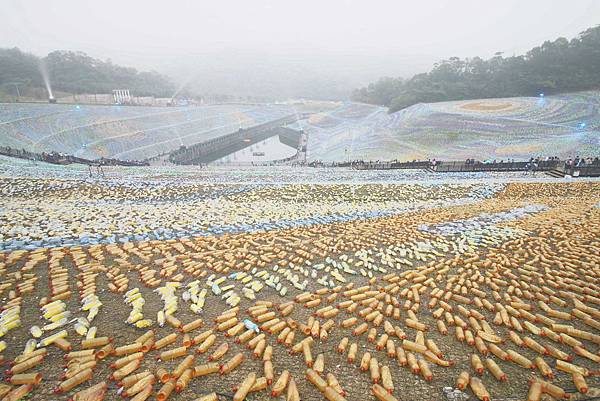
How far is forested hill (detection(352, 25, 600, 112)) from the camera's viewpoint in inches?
2697

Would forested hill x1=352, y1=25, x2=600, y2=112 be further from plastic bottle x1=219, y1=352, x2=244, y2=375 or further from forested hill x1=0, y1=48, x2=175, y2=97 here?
forested hill x1=0, y1=48, x2=175, y2=97

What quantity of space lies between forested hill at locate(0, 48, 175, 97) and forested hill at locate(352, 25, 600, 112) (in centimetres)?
9152

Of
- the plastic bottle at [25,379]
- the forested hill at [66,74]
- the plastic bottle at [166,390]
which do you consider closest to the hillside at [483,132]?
the plastic bottle at [166,390]

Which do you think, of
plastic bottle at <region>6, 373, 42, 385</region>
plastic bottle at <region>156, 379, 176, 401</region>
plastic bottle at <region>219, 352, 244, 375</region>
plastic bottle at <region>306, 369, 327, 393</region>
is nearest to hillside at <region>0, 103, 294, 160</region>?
plastic bottle at <region>6, 373, 42, 385</region>

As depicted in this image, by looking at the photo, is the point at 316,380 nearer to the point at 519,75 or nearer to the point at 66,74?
the point at 519,75

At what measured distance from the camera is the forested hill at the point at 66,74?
3145 inches

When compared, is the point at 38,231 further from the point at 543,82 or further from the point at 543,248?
the point at 543,82

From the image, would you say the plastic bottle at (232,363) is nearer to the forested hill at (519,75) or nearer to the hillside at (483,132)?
the hillside at (483,132)

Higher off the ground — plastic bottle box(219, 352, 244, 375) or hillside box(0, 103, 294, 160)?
plastic bottle box(219, 352, 244, 375)

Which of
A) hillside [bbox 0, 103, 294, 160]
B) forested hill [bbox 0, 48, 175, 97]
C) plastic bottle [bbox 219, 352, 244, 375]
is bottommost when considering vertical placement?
hillside [bbox 0, 103, 294, 160]

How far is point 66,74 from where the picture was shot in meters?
97.1

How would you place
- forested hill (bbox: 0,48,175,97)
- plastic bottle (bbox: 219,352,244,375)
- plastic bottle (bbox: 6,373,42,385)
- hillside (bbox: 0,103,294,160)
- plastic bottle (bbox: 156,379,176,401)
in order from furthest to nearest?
forested hill (bbox: 0,48,175,97) < hillside (bbox: 0,103,294,160) < plastic bottle (bbox: 219,352,244,375) < plastic bottle (bbox: 6,373,42,385) < plastic bottle (bbox: 156,379,176,401)

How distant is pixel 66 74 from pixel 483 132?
382 ft

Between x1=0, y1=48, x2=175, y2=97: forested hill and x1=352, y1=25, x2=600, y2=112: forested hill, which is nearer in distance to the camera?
x1=352, y1=25, x2=600, y2=112: forested hill
